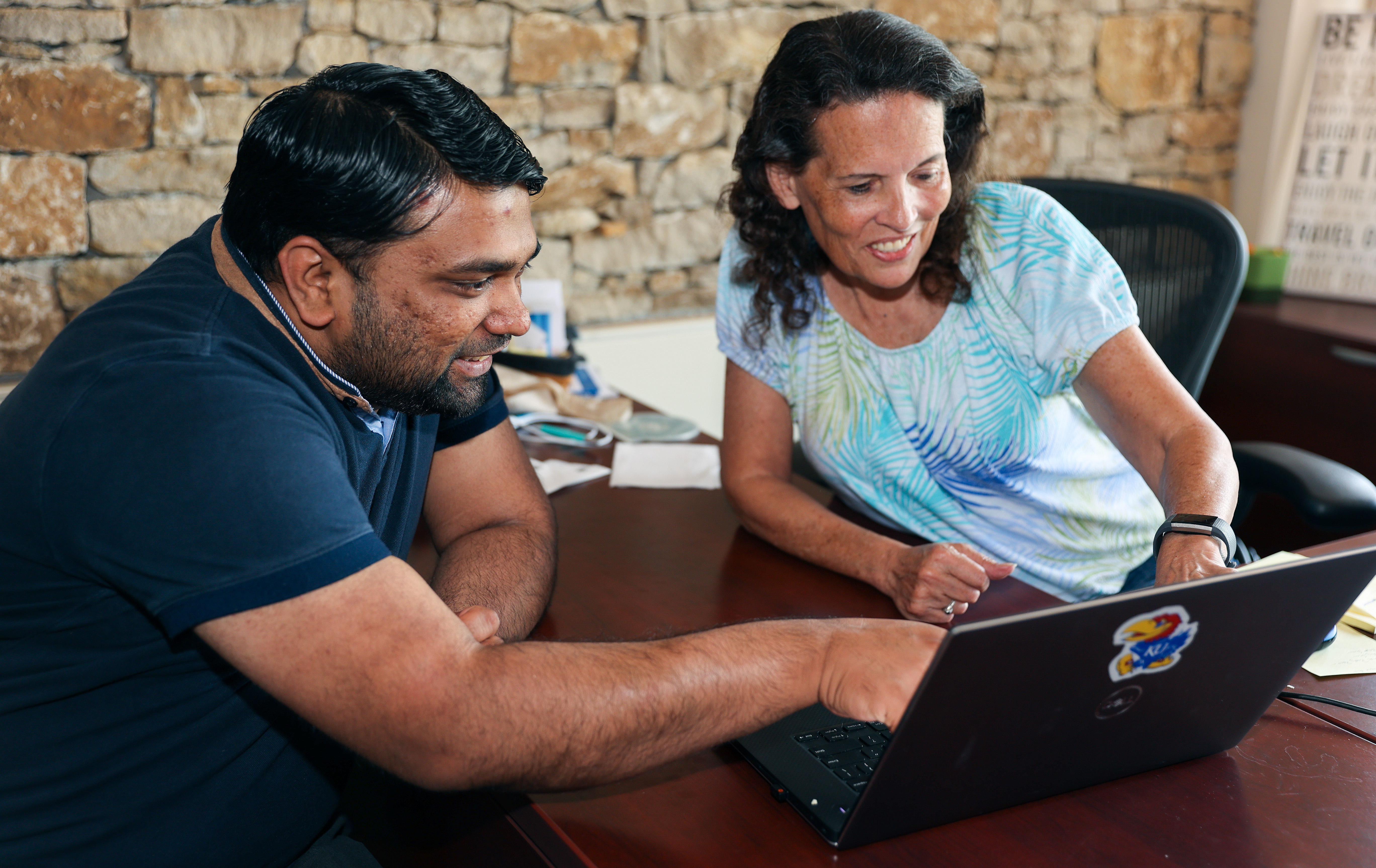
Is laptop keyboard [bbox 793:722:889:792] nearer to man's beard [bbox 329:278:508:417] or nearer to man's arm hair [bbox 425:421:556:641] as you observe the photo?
man's arm hair [bbox 425:421:556:641]

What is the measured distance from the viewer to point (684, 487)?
1.65m

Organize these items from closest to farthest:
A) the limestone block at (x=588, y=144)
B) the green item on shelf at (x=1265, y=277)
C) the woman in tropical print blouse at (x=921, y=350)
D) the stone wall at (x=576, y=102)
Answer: the woman in tropical print blouse at (x=921, y=350)
the stone wall at (x=576, y=102)
the limestone block at (x=588, y=144)
the green item on shelf at (x=1265, y=277)

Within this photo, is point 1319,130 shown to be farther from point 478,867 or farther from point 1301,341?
point 478,867

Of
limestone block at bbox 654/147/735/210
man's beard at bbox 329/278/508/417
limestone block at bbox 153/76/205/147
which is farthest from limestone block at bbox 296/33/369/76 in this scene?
man's beard at bbox 329/278/508/417

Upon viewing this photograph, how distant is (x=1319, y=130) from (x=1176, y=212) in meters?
1.75

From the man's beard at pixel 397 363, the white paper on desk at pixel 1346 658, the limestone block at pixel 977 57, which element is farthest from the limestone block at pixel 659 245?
the white paper on desk at pixel 1346 658

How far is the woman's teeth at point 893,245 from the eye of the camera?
1.38 metres

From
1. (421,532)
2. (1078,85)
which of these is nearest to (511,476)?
(421,532)

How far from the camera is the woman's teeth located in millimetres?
1383

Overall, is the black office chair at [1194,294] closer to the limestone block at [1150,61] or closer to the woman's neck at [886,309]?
the woman's neck at [886,309]

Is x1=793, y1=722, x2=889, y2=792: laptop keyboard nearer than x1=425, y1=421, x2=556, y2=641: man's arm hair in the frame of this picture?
Yes

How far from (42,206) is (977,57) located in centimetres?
248

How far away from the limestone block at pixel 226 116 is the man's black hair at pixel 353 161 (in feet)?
4.94

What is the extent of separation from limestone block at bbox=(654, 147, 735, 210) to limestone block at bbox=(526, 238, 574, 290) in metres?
0.29
